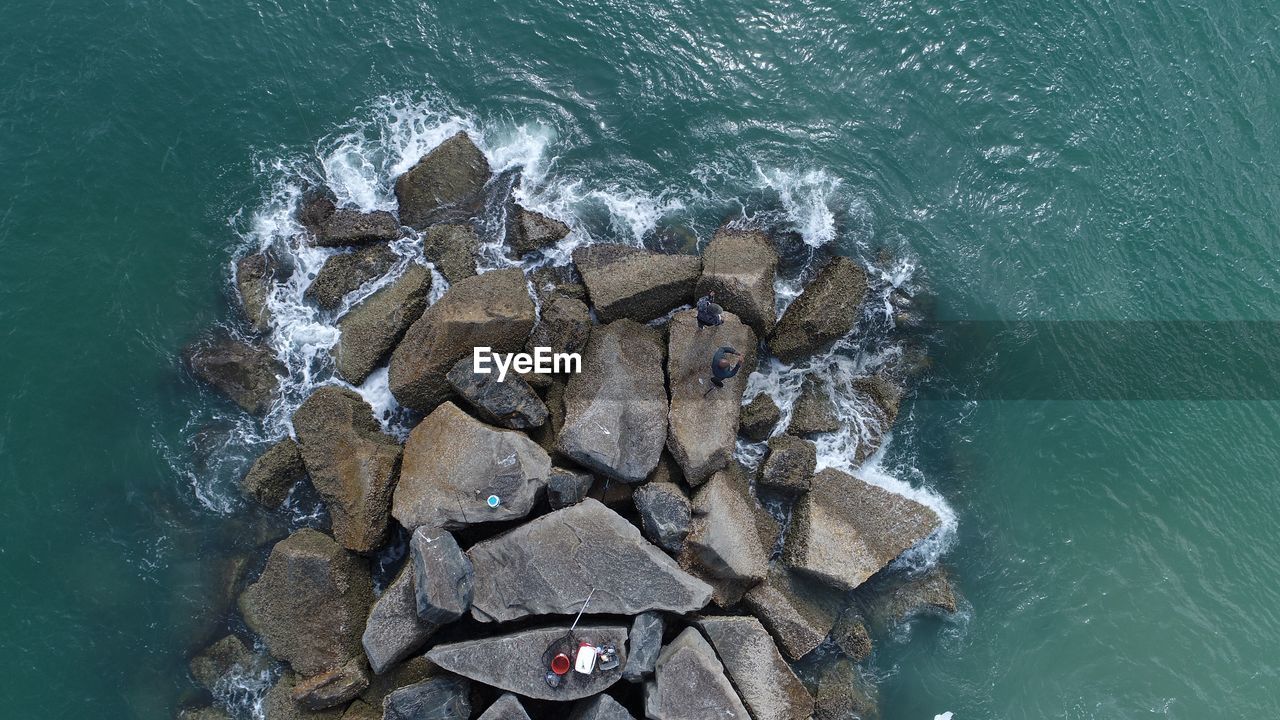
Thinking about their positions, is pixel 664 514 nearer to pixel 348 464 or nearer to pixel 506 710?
pixel 506 710

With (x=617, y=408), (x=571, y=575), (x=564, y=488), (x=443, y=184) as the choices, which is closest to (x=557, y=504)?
(x=564, y=488)

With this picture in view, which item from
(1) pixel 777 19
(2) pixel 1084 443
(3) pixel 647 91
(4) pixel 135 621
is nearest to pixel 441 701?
(4) pixel 135 621

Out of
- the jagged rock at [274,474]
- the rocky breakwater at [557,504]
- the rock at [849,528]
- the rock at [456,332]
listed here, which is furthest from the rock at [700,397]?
the jagged rock at [274,474]

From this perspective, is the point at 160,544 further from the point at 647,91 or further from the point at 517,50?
the point at 647,91

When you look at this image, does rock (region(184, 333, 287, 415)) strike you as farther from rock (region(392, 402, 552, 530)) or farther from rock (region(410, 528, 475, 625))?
rock (region(410, 528, 475, 625))

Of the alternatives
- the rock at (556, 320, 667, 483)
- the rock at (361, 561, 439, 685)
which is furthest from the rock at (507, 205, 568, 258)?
the rock at (361, 561, 439, 685)

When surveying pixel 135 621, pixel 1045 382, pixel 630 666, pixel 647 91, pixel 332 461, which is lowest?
pixel 135 621

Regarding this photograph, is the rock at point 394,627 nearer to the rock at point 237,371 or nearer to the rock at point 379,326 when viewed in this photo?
the rock at point 379,326
